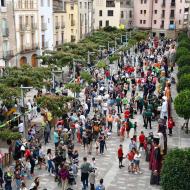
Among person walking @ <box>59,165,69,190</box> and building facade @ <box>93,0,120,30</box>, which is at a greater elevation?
building facade @ <box>93,0,120,30</box>

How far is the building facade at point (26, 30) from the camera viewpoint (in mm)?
49625

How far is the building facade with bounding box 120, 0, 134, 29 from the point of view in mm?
97562

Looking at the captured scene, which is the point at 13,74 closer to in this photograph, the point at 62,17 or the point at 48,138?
the point at 48,138

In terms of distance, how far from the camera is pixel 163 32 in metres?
98.6

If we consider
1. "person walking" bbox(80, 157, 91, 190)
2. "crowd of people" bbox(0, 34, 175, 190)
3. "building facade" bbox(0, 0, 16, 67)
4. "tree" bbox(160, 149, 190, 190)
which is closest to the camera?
"tree" bbox(160, 149, 190, 190)

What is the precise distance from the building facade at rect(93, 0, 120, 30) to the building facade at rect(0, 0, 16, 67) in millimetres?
45930

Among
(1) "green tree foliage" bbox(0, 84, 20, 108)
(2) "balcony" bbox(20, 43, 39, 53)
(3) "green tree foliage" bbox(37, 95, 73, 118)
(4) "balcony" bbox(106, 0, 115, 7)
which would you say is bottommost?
(3) "green tree foliage" bbox(37, 95, 73, 118)

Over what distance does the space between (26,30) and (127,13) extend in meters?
52.1

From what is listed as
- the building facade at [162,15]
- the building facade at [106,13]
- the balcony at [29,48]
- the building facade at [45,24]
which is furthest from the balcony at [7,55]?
the building facade at [162,15]

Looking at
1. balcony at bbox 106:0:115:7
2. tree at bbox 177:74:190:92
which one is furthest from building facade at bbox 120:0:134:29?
tree at bbox 177:74:190:92

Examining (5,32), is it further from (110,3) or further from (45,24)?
(110,3)

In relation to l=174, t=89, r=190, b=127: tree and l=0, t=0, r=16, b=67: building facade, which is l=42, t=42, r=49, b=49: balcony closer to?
l=0, t=0, r=16, b=67: building facade

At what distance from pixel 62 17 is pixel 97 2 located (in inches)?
1116

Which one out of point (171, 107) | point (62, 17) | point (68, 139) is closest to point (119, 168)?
point (68, 139)
